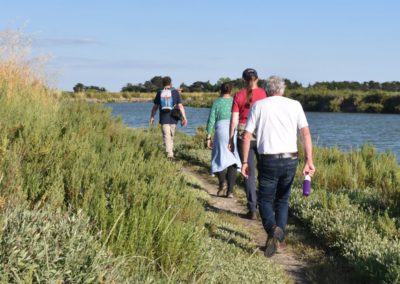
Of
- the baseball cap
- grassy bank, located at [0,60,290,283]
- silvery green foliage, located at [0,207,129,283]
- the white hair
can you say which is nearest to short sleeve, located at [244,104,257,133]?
the white hair

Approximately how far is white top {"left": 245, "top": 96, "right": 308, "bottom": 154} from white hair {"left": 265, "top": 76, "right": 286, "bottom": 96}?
0.08 metres

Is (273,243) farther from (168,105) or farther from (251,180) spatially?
(168,105)

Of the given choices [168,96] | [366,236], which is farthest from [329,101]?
[366,236]

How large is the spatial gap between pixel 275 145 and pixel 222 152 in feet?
11.4

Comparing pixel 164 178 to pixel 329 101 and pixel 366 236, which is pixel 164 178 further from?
pixel 329 101

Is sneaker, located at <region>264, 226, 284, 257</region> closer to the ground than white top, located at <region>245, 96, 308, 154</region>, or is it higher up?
closer to the ground

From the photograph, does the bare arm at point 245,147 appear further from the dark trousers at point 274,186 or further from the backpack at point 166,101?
the backpack at point 166,101

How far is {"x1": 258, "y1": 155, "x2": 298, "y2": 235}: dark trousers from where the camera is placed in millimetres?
5848

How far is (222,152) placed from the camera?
365 inches

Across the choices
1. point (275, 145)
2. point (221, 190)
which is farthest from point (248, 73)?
point (221, 190)

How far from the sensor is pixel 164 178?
6.59m

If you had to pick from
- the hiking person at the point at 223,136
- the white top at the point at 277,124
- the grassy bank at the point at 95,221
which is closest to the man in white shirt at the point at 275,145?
the white top at the point at 277,124

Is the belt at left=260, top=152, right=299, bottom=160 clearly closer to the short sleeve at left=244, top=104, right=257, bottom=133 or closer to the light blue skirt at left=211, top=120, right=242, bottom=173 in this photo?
the short sleeve at left=244, top=104, right=257, bottom=133

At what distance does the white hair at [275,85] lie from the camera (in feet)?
19.6
